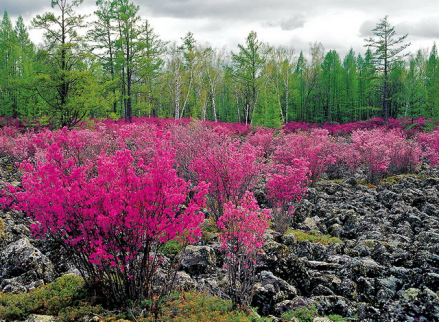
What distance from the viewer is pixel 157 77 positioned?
40188 mm

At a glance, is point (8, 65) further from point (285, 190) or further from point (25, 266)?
point (285, 190)

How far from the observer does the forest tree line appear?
1739cm

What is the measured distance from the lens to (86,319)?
12.4ft

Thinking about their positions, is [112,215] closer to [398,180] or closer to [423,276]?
[423,276]

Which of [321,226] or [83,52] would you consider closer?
[321,226]

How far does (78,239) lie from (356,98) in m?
50.1

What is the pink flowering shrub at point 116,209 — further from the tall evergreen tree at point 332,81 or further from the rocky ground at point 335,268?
the tall evergreen tree at point 332,81

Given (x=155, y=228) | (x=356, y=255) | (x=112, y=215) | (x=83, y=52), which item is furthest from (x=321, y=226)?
(x=83, y=52)

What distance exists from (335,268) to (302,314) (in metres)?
1.68

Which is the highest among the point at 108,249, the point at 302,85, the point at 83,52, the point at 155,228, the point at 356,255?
the point at 302,85

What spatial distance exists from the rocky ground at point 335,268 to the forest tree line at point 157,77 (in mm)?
12685

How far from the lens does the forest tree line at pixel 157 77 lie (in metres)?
17.4

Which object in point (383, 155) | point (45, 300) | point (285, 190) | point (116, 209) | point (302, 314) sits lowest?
point (302, 314)

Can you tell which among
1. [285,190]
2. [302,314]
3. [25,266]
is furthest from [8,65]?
[302,314]
